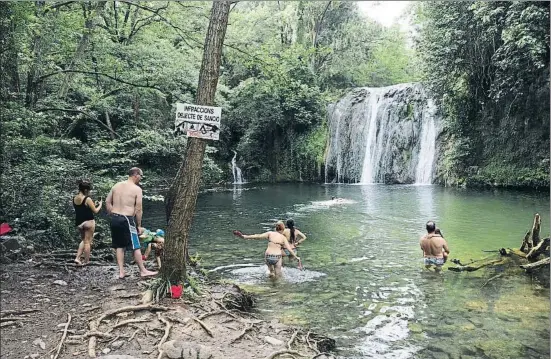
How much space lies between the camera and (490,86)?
2127 cm

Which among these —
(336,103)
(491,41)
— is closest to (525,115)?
(491,41)

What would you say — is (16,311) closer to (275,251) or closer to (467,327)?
(275,251)

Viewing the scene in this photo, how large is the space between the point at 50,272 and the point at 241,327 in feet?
10.5

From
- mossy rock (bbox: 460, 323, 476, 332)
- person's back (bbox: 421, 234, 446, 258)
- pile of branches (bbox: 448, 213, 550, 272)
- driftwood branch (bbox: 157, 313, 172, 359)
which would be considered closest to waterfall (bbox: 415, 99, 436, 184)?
pile of branches (bbox: 448, 213, 550, 272)

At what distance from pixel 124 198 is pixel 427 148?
22.6 metres

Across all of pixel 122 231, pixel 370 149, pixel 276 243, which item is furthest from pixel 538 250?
pixel 370 149

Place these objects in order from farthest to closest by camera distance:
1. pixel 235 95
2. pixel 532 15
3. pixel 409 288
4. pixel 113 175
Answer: pixel 235 95
pixel 532 15
pixel 113 175
pixel 409 288

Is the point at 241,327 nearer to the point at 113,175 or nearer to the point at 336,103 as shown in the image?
the point at 113,175

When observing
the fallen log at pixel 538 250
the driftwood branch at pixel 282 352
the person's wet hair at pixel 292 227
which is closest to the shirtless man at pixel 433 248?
the fallen log at pixel 538 250

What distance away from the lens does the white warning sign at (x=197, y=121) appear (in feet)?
17.6

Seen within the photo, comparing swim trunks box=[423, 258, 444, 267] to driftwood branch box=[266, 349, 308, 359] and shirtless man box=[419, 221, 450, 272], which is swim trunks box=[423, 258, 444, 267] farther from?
driftwood branch box=[266, 349, 308, 359]

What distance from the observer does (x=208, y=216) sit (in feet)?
54.2

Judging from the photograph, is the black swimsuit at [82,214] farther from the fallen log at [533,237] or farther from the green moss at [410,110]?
the green moss at [410,110]

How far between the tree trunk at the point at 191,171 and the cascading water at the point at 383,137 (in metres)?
22.2
